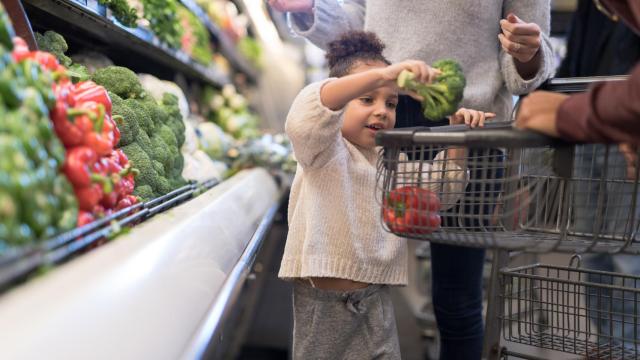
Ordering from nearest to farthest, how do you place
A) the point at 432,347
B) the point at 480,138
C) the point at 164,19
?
the point at 480,138 < the point at 164,19 < the point at 432,347

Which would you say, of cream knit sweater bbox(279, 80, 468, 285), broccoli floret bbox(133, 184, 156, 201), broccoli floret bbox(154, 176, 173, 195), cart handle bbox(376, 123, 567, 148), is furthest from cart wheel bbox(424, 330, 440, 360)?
cart handle bbox(376, 123, 567, 148)

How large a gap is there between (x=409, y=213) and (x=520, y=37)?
1.88 feet

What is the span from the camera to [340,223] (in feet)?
5.30

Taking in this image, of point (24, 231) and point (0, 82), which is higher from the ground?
point (0, 82)

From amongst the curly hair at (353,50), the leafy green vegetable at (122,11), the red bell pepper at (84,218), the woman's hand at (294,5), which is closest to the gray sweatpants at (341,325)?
the curly hair at (353,50)

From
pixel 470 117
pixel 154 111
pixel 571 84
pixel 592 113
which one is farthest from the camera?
pixel 154 111

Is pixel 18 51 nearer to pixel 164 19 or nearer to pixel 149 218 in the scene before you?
pixel 149 218

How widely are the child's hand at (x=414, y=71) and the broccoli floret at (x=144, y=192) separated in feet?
2.38

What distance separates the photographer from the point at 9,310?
740 millimetres

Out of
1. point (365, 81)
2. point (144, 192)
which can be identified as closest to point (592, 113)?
point (365, 81)

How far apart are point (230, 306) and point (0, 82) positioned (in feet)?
2.46

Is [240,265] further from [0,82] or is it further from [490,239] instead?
[0,82]

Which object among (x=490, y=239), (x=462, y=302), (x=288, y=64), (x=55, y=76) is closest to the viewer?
(x=55, y=76)

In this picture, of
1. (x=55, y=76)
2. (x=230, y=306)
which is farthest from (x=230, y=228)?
(x=55, y=76)
